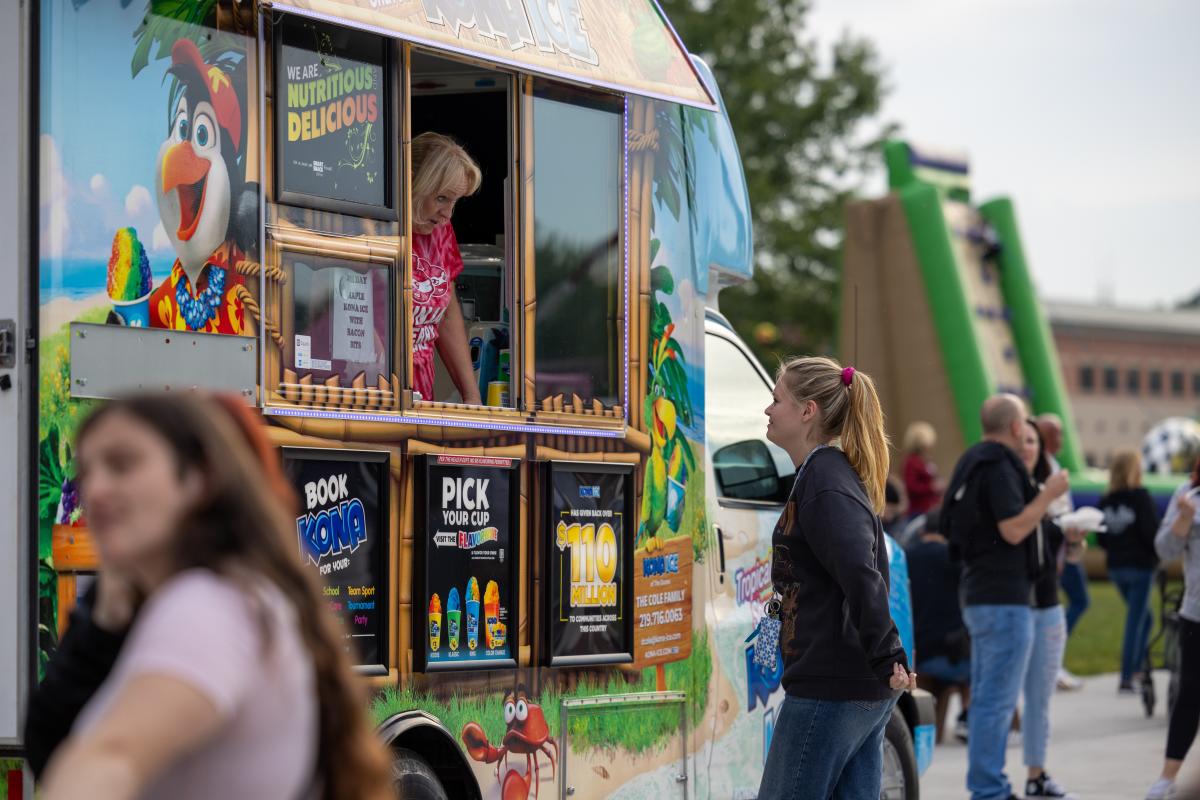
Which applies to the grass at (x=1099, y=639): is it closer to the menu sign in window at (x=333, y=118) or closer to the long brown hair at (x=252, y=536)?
the menu sign in window at (x=333, y=118)

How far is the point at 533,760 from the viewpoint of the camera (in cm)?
557

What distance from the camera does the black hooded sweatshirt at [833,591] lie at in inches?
188

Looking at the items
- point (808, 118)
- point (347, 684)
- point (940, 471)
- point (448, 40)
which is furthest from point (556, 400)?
point (808, 118)

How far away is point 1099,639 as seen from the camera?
19156mm

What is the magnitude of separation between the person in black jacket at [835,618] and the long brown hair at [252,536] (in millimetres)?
2667

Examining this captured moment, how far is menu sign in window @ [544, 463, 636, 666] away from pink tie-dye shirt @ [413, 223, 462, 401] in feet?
1.73

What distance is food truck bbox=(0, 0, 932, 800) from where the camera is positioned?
448 cm

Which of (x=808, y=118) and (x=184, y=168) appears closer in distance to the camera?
(x=184, y=168)

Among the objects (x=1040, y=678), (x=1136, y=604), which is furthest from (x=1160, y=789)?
(x=1136, y=604)

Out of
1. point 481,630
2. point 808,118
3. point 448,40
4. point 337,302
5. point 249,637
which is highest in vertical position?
point 808,118

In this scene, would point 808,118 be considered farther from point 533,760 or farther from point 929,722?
point 533,760

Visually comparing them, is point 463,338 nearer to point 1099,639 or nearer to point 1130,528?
point 1130,528

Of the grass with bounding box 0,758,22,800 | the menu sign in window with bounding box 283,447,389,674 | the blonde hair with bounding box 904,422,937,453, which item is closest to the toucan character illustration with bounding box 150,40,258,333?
the menu sign in window with bounding box 283,447,389,674

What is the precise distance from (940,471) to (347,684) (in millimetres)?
23999
